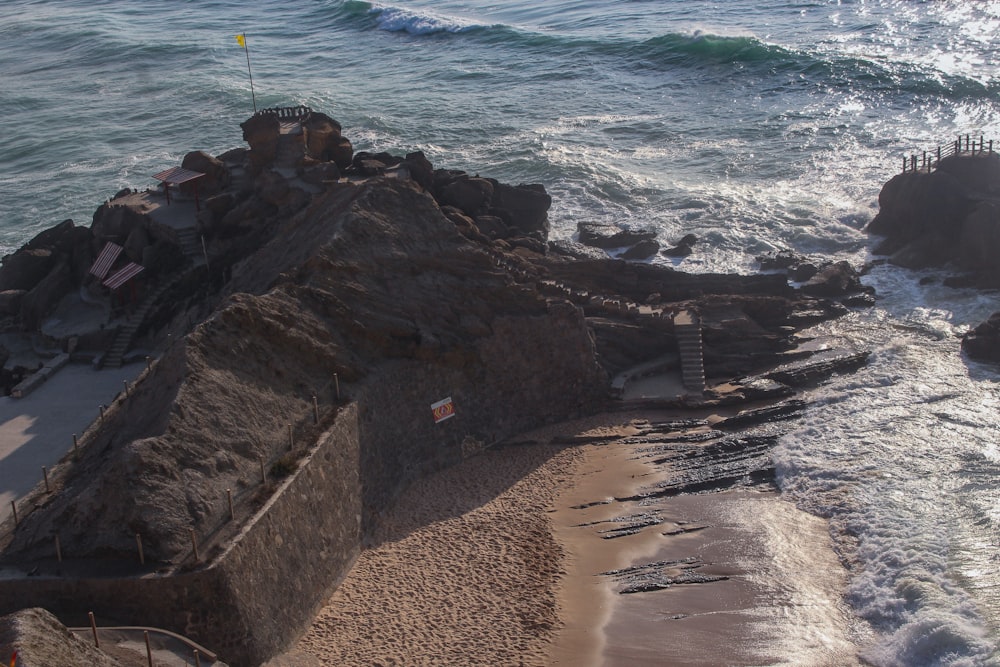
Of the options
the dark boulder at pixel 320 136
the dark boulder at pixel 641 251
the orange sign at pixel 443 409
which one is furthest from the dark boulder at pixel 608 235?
the orange sign at pixel 443 409

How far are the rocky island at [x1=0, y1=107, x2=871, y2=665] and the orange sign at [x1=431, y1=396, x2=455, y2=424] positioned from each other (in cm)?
6

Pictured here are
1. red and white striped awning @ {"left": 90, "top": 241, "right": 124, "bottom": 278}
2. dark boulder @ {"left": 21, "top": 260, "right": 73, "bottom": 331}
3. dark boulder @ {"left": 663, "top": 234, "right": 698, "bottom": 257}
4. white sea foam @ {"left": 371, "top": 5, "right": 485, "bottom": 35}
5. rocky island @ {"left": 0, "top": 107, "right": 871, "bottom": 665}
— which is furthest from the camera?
white sea foam @ {"left": 371, "top": 5, "right": 485, "bottom": 35}

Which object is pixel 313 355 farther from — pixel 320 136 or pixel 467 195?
pixel 320 136

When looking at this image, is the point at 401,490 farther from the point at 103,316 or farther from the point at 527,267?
the point at 103,316

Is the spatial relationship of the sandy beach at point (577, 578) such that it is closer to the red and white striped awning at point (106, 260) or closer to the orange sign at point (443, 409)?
the orange sign at point (443, 409)

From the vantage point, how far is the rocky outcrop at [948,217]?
3550 cm

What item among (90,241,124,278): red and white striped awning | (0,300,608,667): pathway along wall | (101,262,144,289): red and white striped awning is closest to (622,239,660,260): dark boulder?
(0,300,608,667): pathway along wall

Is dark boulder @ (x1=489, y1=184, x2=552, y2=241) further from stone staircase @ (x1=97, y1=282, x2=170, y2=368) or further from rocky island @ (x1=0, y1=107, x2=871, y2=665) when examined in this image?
stone staircase @ (x1=97, y1=282, x2=170, y2=368)

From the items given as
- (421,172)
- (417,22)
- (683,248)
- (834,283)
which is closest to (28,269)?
(421,172)

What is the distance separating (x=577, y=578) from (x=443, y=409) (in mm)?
5243

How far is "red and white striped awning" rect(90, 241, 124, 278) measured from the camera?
102 feet

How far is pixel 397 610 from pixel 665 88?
142 feet

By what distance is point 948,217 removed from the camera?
1462 inches

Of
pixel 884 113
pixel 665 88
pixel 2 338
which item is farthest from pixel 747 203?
pixel 2 338
